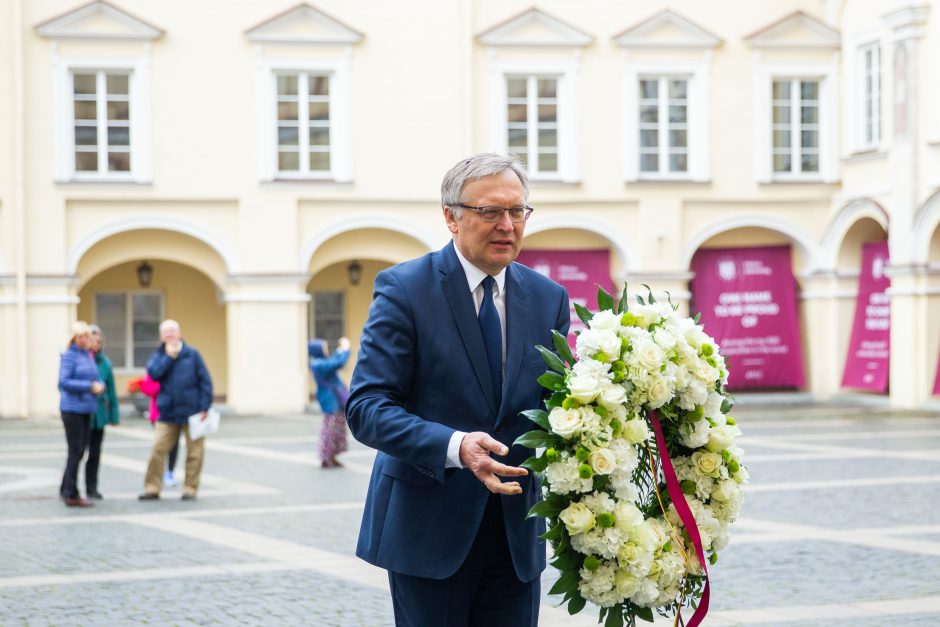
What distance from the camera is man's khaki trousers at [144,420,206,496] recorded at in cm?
1374

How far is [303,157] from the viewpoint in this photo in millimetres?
27016

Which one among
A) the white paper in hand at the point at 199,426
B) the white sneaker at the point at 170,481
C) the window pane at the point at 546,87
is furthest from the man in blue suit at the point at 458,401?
the window pane at the point at 546,87

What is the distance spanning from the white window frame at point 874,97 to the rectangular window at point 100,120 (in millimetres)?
13605

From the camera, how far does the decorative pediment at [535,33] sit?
2734 cm

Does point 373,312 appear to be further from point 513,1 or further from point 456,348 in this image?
point 513,1

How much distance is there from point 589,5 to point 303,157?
6.24m

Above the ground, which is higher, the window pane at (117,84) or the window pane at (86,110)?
the window pane at (117,84)

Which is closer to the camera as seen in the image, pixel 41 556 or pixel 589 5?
pixel 41 556

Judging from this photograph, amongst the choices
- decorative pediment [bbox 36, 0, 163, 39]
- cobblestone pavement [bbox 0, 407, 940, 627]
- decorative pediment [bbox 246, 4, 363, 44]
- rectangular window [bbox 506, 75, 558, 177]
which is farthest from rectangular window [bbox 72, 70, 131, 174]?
cobblestone pavement [bbox 0, 407, 940, 627]

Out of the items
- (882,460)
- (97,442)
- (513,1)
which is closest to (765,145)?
(513,1)

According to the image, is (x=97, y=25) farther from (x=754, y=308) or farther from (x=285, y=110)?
(x=754, y=308)

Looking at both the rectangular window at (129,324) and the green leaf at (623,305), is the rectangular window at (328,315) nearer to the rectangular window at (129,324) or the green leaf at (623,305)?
the rectangular window at (129,324)

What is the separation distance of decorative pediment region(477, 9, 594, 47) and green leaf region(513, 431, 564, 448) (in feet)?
79.0

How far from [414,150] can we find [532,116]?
7.76 ft
